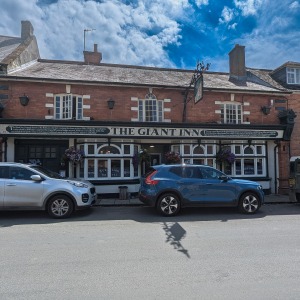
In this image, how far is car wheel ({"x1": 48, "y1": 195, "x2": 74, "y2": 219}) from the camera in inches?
311

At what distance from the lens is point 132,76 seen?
560 inches

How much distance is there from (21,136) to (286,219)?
11148 mm

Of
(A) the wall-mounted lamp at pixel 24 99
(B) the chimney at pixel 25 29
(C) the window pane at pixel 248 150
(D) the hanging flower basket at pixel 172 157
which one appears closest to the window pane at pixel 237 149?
A: (C) the window pane at pixel 248 150

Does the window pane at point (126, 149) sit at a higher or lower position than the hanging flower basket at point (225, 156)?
higher

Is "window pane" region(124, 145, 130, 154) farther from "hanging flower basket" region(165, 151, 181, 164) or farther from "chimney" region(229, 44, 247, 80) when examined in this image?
"chimney" region(229, 44, 247, 80)

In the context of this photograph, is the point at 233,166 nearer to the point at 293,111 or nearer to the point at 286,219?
the point at 293,111

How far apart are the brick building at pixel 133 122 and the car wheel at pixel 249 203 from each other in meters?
4.61

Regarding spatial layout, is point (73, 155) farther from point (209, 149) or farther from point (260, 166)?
point (260, 166)

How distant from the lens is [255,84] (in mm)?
15125

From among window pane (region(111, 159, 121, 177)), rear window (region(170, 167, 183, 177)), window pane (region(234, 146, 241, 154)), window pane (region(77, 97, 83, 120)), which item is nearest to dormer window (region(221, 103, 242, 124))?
window pane (region(234, 146, 241, 154))

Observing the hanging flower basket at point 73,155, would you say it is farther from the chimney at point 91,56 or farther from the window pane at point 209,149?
the chimney at point 91,56

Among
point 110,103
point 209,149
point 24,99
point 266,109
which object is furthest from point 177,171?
point 24,99

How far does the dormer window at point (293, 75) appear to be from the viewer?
15584 mm

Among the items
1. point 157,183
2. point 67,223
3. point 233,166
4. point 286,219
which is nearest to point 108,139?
point 157,183
